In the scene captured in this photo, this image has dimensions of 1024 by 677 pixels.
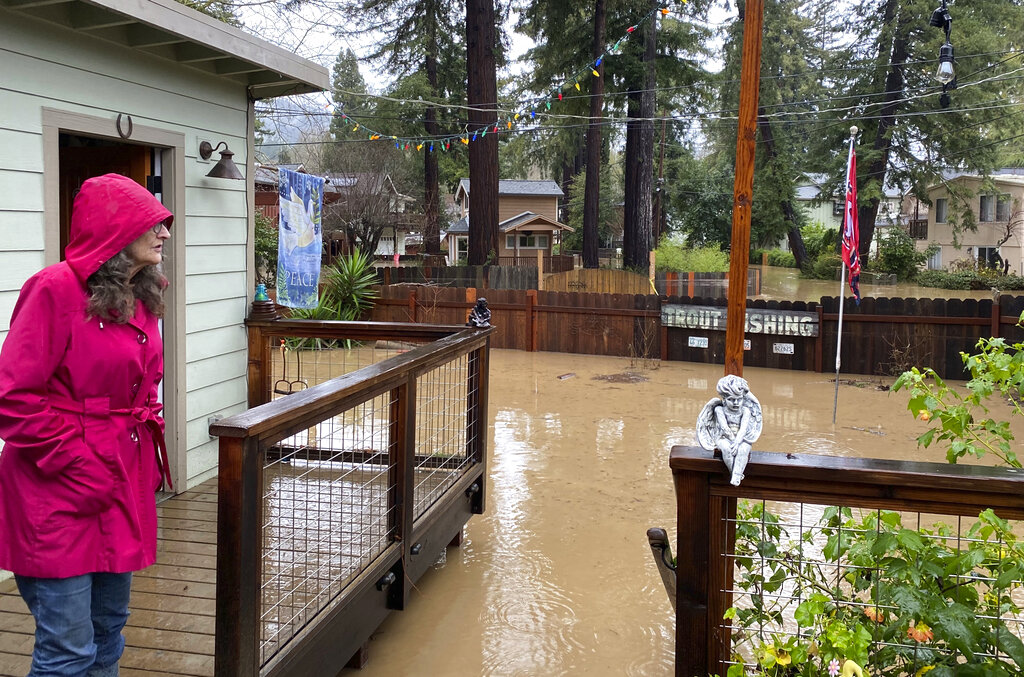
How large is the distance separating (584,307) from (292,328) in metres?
8.79

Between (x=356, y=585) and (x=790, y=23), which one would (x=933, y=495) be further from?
(x=790, y=23)

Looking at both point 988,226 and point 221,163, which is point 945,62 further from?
point 988,226

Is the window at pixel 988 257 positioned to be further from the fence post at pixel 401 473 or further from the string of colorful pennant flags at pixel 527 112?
the fence post at pixel 401 473

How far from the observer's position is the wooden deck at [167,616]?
289 centimetres

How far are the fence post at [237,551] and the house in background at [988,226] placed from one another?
30439mm

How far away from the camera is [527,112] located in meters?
16.8

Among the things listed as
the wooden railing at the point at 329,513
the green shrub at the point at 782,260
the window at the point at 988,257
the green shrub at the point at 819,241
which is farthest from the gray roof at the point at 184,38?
the green shrub at the point at 782,260

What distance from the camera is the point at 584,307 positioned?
44.7ft

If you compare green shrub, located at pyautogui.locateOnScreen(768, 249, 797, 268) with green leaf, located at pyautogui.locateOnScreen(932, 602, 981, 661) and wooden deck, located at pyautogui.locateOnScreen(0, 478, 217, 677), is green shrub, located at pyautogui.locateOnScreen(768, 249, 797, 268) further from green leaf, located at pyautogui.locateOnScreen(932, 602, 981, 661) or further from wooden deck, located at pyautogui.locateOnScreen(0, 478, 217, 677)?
green leaf, located at pyautogui.locateOnScreen(932, 602, 981, 661)

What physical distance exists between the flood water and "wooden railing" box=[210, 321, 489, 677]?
1857cm

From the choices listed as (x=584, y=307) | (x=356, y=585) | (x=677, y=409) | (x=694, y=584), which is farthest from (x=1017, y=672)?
(x=584, y=307)

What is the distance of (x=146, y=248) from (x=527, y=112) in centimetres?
1526

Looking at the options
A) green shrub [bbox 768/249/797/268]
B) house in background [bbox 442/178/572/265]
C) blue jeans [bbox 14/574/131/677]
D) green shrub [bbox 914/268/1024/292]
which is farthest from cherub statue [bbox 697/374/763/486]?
green shrub [bbox 768/249/797/268]

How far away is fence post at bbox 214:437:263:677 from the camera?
229 centimetres
